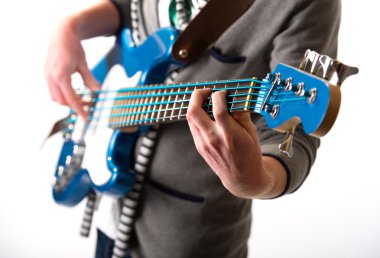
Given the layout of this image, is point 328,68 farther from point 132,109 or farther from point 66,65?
point 66,65

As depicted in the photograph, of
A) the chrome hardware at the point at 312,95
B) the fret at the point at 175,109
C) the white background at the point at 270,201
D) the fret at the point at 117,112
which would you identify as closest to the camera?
the chrome hardware at the point at 312,95

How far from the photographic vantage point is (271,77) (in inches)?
21.2

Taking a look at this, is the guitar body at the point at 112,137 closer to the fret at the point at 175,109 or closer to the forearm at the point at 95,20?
the forearm at the point at 95,20

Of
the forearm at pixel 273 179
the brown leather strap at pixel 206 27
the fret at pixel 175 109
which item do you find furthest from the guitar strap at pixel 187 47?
the forearm at pixel 273 179

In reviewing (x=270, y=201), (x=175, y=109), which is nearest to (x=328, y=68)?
(x=175, y=109)

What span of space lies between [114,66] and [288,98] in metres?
0.60

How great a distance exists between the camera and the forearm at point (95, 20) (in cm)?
104

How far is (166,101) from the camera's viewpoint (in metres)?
0.71

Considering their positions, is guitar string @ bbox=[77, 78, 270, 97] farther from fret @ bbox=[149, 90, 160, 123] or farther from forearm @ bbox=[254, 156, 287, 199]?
forearm @ bbox=[254, 156, 287, 199]

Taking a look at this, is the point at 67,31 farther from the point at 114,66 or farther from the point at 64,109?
the point at 64,109

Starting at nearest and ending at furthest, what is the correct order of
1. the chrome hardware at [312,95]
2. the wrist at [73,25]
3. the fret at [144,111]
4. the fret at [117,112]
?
the chrome hardware at [312,95] < the fret at [144,111] < the fret at [117,112] < the wrist at [73,25]

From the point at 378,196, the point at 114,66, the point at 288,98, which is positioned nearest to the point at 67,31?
the point at 114,66

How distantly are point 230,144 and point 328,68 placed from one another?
14cm

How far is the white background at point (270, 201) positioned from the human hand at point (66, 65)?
641 mm
